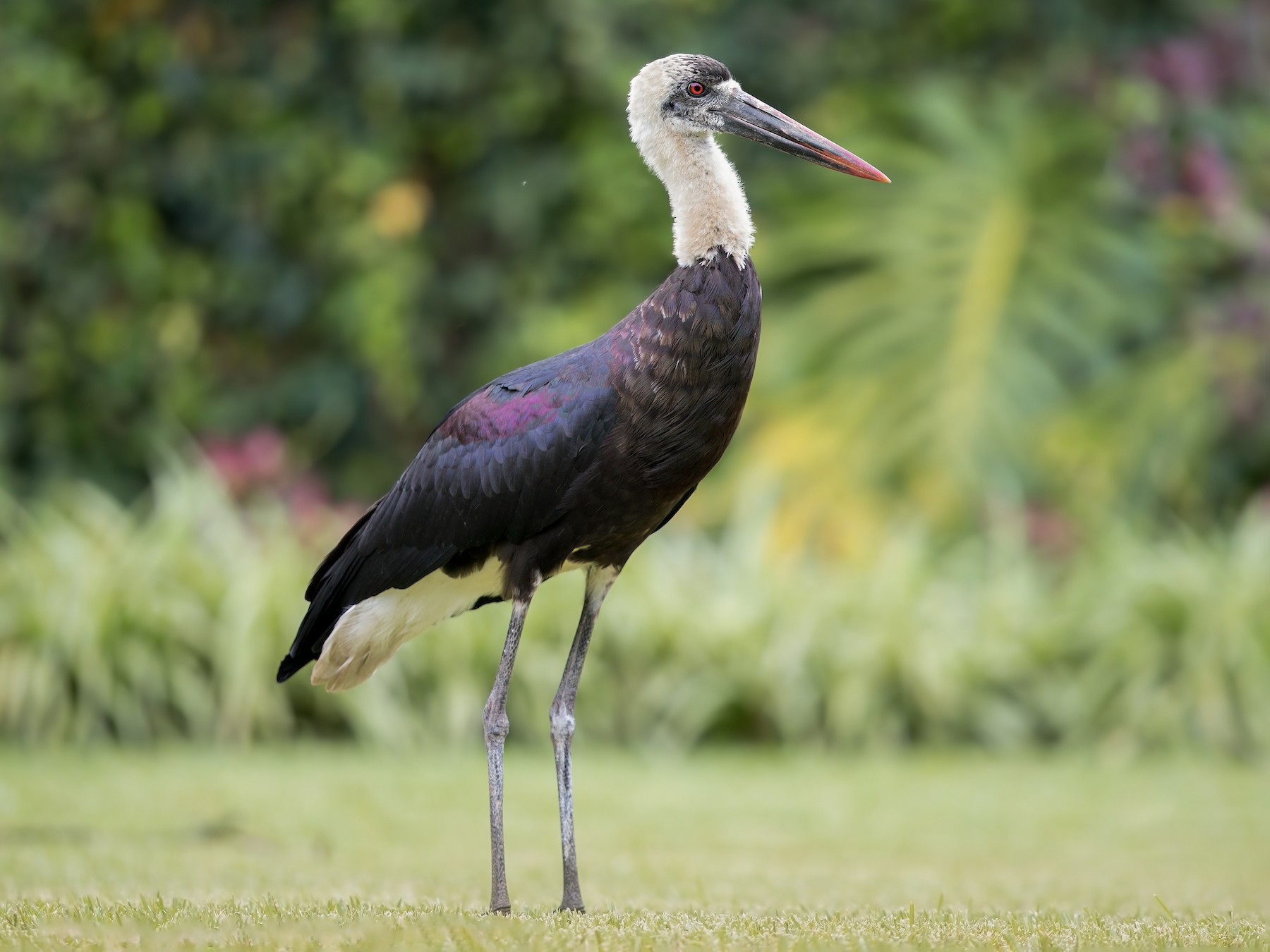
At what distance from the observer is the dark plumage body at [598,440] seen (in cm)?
375

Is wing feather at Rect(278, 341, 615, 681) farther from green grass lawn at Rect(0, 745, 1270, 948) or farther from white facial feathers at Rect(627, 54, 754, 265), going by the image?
green grass lawn at Rect(0, 745, 1270, 948)

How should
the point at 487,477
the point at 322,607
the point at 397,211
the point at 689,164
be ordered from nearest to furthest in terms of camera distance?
the point at 487,477 → the point at 689,164 → the point at 322,607 → the point at 397,211

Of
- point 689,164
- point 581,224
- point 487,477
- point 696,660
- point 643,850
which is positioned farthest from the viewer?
point 581,224

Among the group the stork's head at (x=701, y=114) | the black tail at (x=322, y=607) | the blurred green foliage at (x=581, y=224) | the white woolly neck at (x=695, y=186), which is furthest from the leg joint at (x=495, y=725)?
the blurred green foliage at (x=581, y=224)

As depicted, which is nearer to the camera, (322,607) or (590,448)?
(590,448)

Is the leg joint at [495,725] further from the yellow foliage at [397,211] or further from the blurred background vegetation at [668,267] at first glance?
the yellow foliage at [397,211]

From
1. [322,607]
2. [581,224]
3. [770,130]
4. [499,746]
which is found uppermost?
[581,224]

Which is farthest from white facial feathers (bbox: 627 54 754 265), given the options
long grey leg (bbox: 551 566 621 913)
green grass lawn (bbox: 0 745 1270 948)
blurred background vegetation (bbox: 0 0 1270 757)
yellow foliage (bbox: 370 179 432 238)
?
yellow foliage (bbox: 370 179 432 238)

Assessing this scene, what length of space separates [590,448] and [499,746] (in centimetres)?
83

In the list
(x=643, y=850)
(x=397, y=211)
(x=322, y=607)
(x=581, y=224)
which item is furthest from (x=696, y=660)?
(x=397, y=211)

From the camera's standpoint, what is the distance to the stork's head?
409cm

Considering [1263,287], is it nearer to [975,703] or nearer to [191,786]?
[975,703]

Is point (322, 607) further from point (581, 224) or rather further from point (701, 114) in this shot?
point (581, 224)

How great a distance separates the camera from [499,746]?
3980 millimetres
